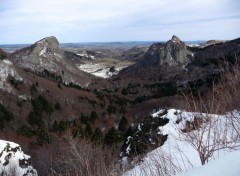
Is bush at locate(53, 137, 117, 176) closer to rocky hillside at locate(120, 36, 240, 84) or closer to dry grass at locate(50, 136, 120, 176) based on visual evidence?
dry grass at locate(50, 136, 120, 176)

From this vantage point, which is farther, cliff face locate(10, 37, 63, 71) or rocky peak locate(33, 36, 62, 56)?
rocky peak locate(33, 36, 62, 56)

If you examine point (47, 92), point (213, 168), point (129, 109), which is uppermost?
point (213, 168)

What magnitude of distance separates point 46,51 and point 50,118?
90.4 meters

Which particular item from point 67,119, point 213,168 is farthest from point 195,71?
point 213,168

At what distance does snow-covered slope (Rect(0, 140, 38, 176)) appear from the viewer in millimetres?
28188

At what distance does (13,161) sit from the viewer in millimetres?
28594

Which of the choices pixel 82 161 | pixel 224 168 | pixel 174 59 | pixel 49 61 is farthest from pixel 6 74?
pixel 174 59

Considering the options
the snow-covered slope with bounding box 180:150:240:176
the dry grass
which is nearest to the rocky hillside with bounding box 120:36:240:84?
the dry grass

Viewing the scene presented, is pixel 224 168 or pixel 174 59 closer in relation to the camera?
pixel 224 168

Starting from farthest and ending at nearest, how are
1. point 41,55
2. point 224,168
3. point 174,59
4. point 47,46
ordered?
point 174,59, point 47,46, point 41,55, point 224,168

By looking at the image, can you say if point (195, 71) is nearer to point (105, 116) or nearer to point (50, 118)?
point (105, 116)

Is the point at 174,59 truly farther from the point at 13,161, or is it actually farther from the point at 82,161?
the point at 82,161

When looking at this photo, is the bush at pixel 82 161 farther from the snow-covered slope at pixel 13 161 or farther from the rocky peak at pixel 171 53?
the rocky peak at pixel 171 53

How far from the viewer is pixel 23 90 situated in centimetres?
9012
